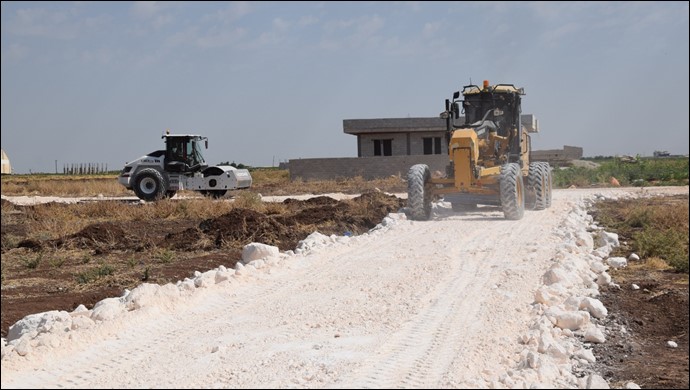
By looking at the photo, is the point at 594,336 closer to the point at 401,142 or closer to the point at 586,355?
the point at 586,355

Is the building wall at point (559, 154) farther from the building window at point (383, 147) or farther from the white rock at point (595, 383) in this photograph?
the white rock at point (595, 383)

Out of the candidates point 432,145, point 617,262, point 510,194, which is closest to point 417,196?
point 510,194

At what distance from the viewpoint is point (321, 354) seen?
7105mm

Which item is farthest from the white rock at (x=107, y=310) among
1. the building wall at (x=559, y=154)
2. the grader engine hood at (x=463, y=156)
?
the building wall at (x=559, y=154)

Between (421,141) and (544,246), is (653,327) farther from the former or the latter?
(421,141)

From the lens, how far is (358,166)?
42469 mm

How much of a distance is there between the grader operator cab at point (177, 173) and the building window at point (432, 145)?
18.3m

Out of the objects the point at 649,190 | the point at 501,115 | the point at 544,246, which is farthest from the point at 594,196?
the point at 544,246

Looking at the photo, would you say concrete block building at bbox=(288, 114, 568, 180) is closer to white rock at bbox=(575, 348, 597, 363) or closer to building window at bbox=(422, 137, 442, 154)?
building window at bbox=(422, 137, 442, 154)

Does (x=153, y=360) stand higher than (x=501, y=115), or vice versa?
(x=501, y=115)

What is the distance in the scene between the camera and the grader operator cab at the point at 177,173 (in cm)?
3039

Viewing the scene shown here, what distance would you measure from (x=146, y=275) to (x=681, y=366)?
7.30 metres

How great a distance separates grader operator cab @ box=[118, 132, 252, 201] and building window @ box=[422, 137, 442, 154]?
1827cm

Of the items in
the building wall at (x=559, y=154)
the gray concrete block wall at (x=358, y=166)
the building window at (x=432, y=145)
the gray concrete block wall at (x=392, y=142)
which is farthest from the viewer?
the building wall at (x=559, y=154)
